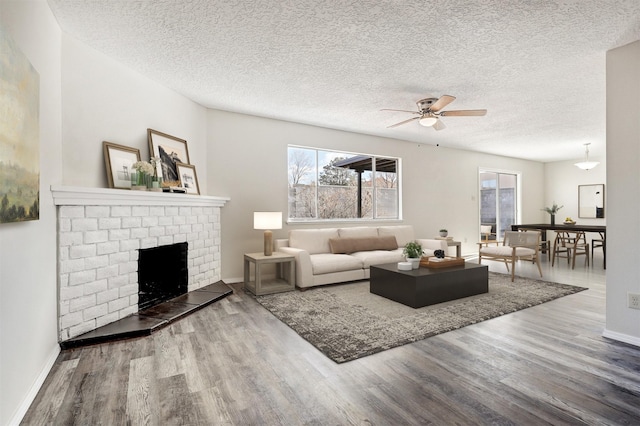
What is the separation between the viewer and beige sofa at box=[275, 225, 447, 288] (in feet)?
14.6

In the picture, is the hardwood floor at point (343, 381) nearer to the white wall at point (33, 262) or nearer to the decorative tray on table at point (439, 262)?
the white wall at point (33, 262)

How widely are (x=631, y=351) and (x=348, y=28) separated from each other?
133 inches

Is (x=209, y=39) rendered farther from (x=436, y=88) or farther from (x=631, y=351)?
(x=631, y=351)

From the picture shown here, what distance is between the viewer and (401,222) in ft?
21.6

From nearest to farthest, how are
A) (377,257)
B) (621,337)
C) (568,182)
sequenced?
(621,337) → (377,257) → (568,182)

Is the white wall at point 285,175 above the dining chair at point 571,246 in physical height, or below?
above

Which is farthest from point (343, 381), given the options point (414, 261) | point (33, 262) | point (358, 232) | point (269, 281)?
point (358, 232)

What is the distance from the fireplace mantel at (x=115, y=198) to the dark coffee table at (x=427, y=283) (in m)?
2.55

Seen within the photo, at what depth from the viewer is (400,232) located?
6.05 metres

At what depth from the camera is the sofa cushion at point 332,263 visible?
448 cm

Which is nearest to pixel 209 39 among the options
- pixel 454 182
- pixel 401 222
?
pixel 401 222

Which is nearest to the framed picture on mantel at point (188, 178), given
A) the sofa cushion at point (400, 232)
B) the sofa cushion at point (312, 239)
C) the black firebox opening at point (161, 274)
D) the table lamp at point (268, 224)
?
the black firebox opening at point (161, 274)

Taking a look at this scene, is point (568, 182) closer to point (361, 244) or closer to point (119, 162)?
point (361, 244)

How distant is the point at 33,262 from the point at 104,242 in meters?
0.88
